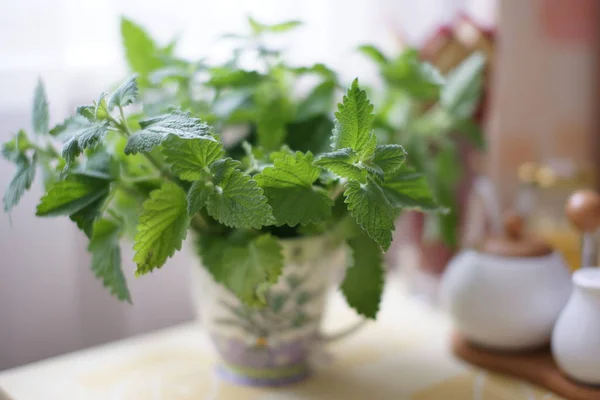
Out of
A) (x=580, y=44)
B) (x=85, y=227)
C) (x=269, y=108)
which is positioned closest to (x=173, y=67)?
(x=269, y=108)

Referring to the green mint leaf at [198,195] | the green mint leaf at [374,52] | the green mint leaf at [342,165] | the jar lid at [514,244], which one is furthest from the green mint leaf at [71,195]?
the jar lid at [514,244]

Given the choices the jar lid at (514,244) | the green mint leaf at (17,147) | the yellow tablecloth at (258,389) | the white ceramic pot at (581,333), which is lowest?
the yellow tablecloth at (258,389)

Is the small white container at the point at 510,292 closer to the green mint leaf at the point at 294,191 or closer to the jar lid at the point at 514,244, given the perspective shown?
the jar lid at the point at 514,244

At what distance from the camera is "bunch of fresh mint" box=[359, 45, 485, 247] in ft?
2.50

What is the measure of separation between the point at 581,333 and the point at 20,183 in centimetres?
55

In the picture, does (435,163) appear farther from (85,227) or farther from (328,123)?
(85,227)

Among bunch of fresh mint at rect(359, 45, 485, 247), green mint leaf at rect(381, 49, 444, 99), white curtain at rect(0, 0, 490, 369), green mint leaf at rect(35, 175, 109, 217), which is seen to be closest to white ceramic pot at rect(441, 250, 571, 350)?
bunch of fresh mint at rect(359, 45, 485, 247)

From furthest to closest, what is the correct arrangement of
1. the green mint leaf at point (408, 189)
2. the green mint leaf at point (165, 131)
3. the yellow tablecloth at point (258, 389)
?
the yellow tablecloth at point (258, 389) → the green mint leaf at point (408, 189) → the green mint leaf at point (165, 131)

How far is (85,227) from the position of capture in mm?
542

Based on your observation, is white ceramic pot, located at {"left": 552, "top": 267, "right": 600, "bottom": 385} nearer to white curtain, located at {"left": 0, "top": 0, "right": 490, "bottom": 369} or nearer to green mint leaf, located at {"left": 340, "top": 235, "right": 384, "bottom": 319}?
green mint leaf, located at {"left": 340, "top": 235, "right": 384, "bottom": 319}

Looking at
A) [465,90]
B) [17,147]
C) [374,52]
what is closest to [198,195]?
[17,147]

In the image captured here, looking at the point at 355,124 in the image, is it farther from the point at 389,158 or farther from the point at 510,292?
the point at 510,292

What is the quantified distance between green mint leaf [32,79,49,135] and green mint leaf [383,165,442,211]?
33cm

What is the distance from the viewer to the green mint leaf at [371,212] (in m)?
0.48
